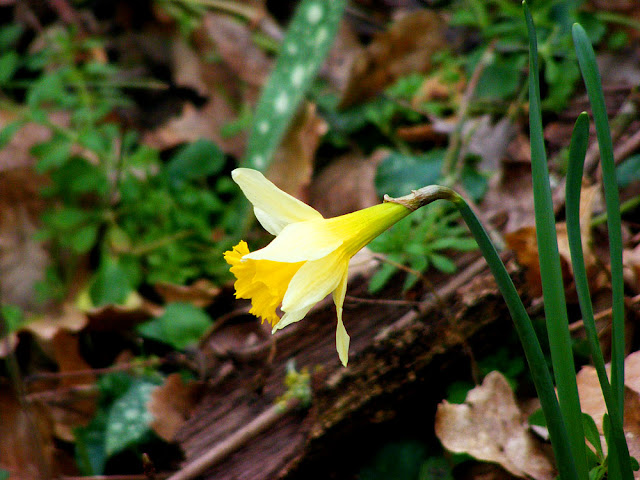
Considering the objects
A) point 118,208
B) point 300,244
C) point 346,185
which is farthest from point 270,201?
point 118,208

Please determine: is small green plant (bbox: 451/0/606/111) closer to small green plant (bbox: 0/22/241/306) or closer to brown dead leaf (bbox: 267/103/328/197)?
brown dead leaf (bbox: 267/103/328/197)

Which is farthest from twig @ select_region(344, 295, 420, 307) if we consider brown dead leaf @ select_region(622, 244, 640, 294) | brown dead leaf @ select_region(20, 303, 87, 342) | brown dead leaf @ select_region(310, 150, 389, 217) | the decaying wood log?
brown dead leaf @ select_region(20, 303, 87, 342)

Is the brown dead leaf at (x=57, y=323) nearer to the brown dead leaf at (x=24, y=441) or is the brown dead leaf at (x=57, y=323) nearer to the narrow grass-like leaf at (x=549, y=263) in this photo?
the brown dead leaf at (x=24, y=441)

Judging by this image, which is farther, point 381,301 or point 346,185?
point 346,185

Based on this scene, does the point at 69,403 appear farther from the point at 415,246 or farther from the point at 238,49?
the point at 238,49

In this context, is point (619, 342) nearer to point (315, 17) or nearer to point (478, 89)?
point (478, 89)

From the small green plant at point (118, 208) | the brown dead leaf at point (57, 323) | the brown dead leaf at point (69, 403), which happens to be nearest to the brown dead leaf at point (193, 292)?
the small green plant at point (118, 208)
